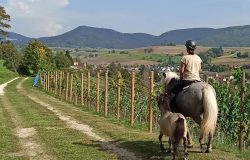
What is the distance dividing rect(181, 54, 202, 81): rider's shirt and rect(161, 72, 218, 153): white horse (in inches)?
16.6

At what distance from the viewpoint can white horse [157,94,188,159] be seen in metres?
10.3

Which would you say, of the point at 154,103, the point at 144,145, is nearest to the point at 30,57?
the point at 154,103

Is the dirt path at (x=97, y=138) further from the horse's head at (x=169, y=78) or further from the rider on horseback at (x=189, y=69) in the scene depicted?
the horse's head at (x=169, y=78)

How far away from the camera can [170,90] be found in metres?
11.7

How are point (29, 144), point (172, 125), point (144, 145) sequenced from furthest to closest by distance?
point (29, 144), point (144, 145), point (172, 125)

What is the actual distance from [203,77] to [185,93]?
4.56m

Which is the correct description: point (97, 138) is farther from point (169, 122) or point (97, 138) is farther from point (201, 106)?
point (201, 106)

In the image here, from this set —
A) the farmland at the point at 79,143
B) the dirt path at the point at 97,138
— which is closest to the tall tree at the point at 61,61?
the dirt path at the point at 97,138

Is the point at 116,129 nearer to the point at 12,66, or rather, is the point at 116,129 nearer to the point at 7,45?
the point at 7,45

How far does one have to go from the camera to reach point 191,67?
11.4 m

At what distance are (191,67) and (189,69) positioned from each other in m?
0.07

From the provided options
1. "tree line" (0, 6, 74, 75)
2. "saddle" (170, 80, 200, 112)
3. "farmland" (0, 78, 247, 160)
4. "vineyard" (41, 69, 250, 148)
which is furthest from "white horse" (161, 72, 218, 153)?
"tree line" (0, 6, 74, 75)

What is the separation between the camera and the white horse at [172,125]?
404 inches

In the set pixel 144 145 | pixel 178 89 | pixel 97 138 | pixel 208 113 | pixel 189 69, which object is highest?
pixel 189 69
